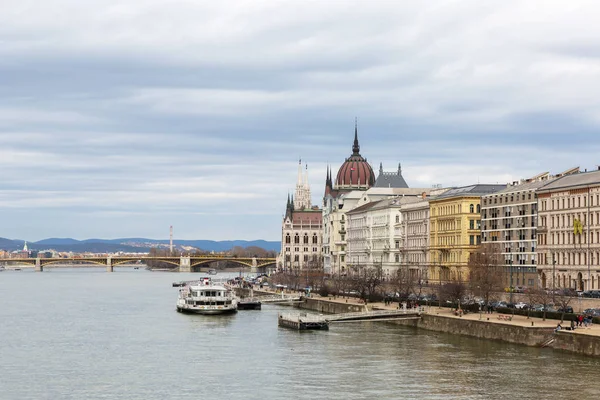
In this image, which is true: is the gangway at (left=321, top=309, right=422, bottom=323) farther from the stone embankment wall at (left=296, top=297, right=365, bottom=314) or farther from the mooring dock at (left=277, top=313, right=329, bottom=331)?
the stone embankment wall at (left=296, top=297, right=365, bottom=314)

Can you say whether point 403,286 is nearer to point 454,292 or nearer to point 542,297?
point 454,292

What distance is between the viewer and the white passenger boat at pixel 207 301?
424 feet

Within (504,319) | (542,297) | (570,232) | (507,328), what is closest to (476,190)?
(570,232)

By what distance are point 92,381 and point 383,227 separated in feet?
369

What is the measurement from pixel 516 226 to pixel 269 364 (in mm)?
60509

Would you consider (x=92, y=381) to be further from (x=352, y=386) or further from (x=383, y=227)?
(x=383, y=227)

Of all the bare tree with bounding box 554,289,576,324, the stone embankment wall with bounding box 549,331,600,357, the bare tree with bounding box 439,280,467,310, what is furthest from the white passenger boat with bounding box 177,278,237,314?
the stone embankment wall with bounding box 549,331,600,357

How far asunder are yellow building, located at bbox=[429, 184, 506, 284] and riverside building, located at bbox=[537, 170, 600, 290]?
1769 centimetres

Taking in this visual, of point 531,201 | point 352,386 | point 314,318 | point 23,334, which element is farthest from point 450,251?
point 352,386

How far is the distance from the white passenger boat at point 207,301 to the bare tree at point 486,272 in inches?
1076

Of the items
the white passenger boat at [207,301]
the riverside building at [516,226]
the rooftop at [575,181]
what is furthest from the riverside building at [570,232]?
the white passenger boat at [207,301]

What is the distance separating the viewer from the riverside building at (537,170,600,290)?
4392 inches

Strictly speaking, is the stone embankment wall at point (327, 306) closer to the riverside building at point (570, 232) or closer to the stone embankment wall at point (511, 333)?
the stone embankment wall at point (511, 333)

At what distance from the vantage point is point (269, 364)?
76.2m
